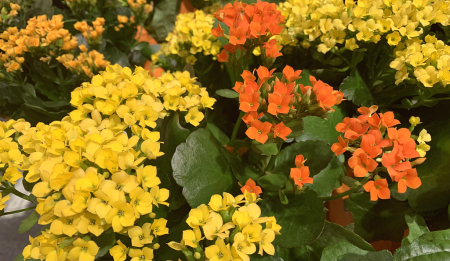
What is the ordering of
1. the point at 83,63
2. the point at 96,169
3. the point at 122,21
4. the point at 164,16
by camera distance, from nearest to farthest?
the point at 96,169
the point at 83,63
the point at 122,21
the point at 164,16

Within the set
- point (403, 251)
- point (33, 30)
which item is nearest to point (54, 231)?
point (403, 251)

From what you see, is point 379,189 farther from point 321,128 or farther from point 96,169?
point 96,169

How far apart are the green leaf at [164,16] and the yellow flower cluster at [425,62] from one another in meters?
0.98

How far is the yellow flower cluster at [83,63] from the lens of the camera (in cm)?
71

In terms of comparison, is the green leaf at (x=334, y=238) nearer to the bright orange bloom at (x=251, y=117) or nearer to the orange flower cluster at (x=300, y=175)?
the orange flower cluster at (x=300, y=175)

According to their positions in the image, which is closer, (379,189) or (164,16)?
(379,189)

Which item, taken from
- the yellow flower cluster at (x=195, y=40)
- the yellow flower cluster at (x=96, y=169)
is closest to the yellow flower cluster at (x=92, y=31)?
the yellow flower cluster at (x=195, y=40)

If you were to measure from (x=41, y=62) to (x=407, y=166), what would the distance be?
33.3 inches

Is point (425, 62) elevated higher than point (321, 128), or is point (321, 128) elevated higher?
point (425, 62)

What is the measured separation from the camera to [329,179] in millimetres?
540

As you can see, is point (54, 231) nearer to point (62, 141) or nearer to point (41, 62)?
point (62, 141)

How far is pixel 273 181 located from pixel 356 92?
269mm

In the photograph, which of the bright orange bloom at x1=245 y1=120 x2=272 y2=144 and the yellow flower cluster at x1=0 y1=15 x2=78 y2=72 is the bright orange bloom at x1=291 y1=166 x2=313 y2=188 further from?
the yellow flower cluster at x1=0 y1=15 x2=78 y2=72

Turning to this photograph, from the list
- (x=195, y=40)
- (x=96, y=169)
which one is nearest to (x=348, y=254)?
(x=96, y=169)
